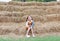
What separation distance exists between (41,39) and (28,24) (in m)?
1.68

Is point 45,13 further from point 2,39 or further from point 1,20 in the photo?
point 2,39

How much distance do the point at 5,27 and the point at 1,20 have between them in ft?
5.83

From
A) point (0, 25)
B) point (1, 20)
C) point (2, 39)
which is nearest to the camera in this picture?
point (2, 39)

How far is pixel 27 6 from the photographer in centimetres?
1894

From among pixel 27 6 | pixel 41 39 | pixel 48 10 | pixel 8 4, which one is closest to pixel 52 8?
pixel 48 10

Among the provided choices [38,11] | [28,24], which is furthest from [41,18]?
[28,24]

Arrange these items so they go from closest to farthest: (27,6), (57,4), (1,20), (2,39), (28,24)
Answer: (2,39)
(28,24)
(1,20)
(27,6)
(57,4)

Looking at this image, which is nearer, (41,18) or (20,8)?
(41,18)

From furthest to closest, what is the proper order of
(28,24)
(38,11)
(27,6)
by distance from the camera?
(27,6), (38,11), (28,24)

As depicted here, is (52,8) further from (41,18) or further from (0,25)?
(0,25)

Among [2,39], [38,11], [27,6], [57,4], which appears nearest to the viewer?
[2,39]

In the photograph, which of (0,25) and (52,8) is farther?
(52,8)

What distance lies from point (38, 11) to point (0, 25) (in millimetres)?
3911

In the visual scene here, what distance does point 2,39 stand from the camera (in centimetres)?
1222
